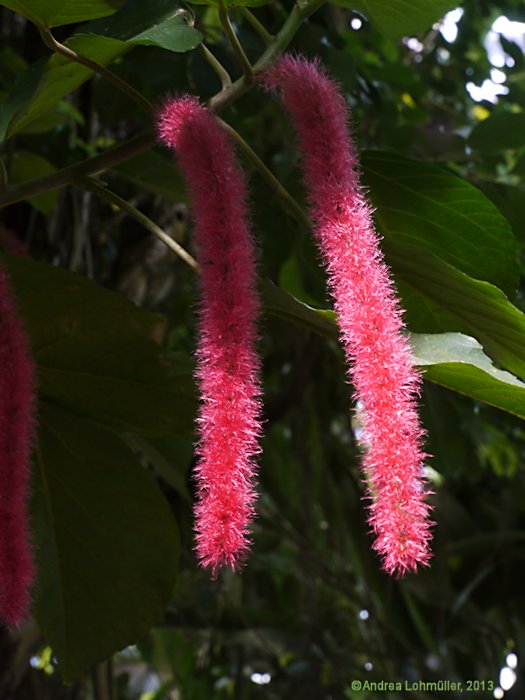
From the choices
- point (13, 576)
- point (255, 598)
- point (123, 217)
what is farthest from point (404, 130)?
point (255, 598)

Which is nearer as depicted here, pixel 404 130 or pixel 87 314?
pixel 87 314

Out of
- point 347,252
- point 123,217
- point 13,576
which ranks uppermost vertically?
point 123,217

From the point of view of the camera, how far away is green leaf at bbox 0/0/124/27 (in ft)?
2.16

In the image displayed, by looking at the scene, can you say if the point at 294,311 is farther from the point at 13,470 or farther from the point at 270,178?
the point at 13,470

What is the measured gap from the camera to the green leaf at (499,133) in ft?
4.26

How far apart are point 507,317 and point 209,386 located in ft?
0.93

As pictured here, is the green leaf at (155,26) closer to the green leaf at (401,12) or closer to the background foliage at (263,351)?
the background foliage at (263,351)

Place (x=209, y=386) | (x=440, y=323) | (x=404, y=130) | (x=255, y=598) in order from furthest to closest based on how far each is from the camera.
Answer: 1. (x=255, y=598)
2. (x=404, y=130)
3. (x=440, y=323)
4. (x=209, y=386)

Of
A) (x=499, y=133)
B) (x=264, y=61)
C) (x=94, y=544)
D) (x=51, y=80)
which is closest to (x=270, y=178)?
(x=264, y=61)

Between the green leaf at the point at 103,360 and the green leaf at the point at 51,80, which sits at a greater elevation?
the green leaf at the point at 51,80

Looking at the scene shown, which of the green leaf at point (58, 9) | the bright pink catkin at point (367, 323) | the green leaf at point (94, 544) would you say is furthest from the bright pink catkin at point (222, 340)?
the green leaf at point (94, 544)

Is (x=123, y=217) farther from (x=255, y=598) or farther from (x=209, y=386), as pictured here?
(x=255, y=598)

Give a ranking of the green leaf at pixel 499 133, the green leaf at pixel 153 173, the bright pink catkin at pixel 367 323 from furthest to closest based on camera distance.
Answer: the green leaf at pixel 499 133
the green leaf at pixel 153 173
the bright pink catkin at pixel 367 323

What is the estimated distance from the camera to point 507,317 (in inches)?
25.8
